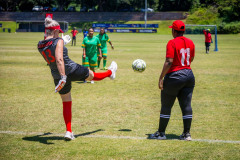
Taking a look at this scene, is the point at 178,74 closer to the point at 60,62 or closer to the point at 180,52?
the point at 180,52

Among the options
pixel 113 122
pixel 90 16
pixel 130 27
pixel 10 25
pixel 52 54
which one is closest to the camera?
pixel 52 54

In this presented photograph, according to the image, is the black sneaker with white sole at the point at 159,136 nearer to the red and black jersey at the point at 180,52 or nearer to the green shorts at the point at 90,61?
the red and black jersey at the point at 180,52

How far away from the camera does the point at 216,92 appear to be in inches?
437

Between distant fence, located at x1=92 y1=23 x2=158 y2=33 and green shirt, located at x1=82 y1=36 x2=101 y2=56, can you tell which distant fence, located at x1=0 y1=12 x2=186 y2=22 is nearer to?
distant fence, located at x1=92 y1=23 x2=158 y2=33

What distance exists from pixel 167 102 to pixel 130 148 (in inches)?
43.8

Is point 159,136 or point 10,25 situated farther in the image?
point 10,25

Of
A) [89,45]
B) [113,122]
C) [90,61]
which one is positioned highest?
[89,45]

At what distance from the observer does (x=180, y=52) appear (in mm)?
5703

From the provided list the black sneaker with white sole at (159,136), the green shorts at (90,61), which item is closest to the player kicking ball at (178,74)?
the black sneaker with white sole at (159,136)

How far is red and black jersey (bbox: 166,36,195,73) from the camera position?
564cm

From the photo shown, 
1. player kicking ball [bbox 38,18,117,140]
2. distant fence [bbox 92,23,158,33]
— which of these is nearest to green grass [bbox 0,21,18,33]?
distant fence [bbox 92,23,158,33]

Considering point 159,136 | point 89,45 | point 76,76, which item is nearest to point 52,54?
point 76,76

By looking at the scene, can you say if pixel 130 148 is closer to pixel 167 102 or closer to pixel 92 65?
pixel 167 102

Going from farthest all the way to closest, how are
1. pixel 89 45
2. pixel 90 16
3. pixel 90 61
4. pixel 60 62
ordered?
pixel 90 16 < pixel 90 61 < pixel 89 45 < pixel 60 62
